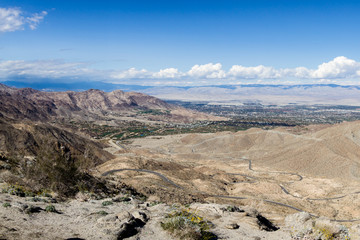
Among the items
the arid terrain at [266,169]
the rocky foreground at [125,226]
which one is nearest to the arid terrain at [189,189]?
the rocky foreground at [125,226]

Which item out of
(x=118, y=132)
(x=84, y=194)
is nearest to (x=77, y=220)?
(x=84, y=194)

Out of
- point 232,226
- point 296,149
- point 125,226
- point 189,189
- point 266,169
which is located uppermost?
point 125,226

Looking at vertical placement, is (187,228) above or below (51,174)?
below

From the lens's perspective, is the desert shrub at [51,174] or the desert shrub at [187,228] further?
the desert shrub at [51,174]

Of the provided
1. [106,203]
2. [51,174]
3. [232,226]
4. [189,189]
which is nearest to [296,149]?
[189,189]

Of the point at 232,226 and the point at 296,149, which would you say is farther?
the point at 296,149

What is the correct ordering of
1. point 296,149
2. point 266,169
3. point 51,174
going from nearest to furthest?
1. point 51,174
2. point 266,169
3. point 296,149

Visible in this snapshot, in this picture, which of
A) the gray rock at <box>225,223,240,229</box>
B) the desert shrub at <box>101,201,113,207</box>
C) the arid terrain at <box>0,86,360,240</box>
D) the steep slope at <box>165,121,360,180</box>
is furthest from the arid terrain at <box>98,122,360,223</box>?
the desert shrub at <box>101,201,113,207</box>

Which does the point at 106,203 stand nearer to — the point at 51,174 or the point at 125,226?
the point at 51,174

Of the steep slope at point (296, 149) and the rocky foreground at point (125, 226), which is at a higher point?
the rocky foreground at point (125, 226)

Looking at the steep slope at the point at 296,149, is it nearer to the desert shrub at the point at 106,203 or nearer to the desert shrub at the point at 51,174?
the desert shrub at the point at 106,203

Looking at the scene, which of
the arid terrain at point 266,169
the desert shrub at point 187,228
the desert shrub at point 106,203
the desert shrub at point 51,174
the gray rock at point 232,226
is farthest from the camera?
the arid terrain at point 266,169
